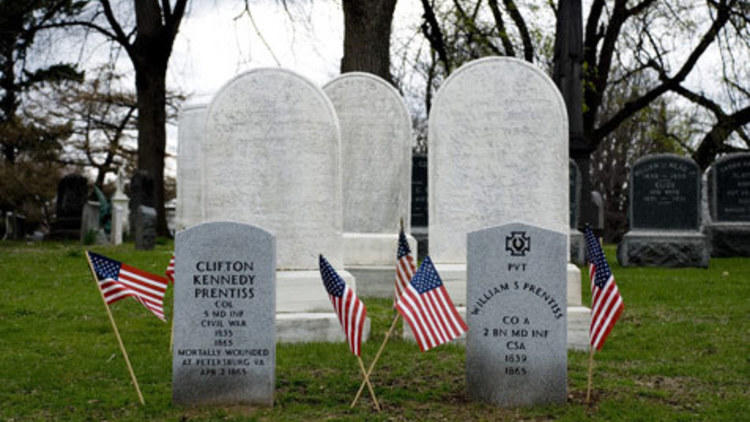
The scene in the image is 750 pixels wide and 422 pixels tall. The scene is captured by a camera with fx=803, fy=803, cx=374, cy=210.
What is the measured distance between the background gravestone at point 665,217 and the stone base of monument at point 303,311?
8.84m

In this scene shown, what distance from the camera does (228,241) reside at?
537 centimetres

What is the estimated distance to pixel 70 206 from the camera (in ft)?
83.5

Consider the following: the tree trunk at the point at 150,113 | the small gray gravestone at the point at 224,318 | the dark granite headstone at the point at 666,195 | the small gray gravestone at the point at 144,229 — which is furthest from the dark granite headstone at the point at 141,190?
the small gray gravestone at the point at 224,318

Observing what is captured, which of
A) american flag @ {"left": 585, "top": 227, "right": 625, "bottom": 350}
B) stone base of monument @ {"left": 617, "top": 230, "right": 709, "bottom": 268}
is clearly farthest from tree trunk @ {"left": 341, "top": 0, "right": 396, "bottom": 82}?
american flag @ {"left": 585, "top": 227, "right": 625, "bottom": 350}

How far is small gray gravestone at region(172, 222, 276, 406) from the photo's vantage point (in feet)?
17.5

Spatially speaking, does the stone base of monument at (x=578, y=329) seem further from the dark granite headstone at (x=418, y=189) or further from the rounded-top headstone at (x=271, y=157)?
the dark granite headstone at (x=418, y=189)

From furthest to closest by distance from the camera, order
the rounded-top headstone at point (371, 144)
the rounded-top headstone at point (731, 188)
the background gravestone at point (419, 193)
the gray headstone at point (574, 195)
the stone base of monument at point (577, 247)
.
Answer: the background gravestone at point (419, 193) → the rounded-top headstone at point (731, 188) → the gray headstone at point (574, 195) → the stone base of monument at point (577, 247) → the rounded-top headstone at point (371, 144)

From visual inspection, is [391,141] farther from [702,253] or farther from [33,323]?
[702,253]

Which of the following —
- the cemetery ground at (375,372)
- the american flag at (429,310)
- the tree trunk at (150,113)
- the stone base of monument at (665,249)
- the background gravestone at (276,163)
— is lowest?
the cemetery ground at (375,372)

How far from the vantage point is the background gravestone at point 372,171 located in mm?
10500

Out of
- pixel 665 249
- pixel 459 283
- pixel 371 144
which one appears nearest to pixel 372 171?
pixel 371 144

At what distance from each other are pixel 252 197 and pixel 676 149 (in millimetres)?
29995

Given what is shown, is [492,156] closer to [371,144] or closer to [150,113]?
[371,144]

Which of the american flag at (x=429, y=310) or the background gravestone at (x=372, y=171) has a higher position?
the background gravestone at (x=372, y=171)
